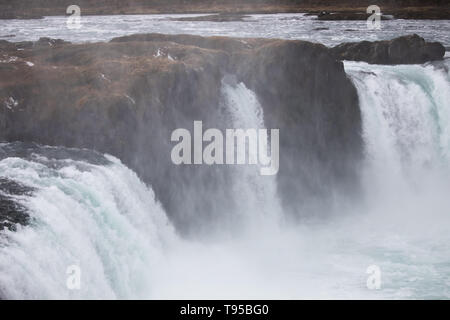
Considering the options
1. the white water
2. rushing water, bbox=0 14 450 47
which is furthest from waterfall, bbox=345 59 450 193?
rushing water, bbox=0 14 450 47

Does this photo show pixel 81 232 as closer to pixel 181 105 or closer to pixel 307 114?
pixel 181 105

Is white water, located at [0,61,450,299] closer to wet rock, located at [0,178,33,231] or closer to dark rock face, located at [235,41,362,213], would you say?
wet rock, located at [0,178,33,231]

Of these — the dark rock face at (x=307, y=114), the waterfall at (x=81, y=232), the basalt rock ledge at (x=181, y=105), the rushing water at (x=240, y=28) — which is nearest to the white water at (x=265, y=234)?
the waterfall at (x=81, y=232)

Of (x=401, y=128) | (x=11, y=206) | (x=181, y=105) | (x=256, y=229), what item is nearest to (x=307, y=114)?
(x=401, y=128)

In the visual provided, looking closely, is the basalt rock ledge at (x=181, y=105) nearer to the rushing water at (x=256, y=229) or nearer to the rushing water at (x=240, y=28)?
the rushing water at (x=256, y=229)

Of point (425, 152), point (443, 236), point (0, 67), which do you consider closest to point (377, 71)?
point (425, 152)
